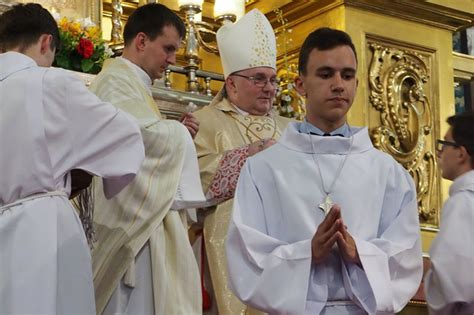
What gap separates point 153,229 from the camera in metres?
4.69

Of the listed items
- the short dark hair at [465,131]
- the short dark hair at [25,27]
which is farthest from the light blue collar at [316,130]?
the short dark hair at [25,27]

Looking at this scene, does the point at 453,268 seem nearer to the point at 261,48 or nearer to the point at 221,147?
the point at 221,147

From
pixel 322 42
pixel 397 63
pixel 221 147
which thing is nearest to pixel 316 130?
pixel 322 42

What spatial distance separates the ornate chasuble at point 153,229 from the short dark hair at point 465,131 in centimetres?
113

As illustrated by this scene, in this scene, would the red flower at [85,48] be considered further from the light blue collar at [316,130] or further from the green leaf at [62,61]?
the light blue collar at [316,130]

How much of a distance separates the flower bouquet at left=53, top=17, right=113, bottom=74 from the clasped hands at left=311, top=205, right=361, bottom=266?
2703 millimetres

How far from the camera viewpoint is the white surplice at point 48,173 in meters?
3.87

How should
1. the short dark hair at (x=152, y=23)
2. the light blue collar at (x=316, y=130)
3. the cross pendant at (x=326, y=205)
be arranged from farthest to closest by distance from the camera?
the short dark hair at (x=152, y=23), the light blue collar at (x=316, y=130), the cross pendant at (x=326, y=205)

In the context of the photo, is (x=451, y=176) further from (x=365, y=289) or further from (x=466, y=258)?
(x=365, y=289)

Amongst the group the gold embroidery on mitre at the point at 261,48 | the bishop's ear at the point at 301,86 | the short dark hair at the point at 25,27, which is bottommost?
the bishop's ear at the point at 301,86

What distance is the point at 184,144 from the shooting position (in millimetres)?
4816

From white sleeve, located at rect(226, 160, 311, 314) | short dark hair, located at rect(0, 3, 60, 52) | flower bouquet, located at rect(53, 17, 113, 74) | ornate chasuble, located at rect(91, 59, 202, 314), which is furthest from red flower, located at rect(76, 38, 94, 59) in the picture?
white sleeve, located at rect(226, 160, 311, 314)

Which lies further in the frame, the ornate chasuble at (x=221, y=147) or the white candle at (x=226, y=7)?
the white candle at (x=226, y=7)

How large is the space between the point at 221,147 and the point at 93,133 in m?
1.69
